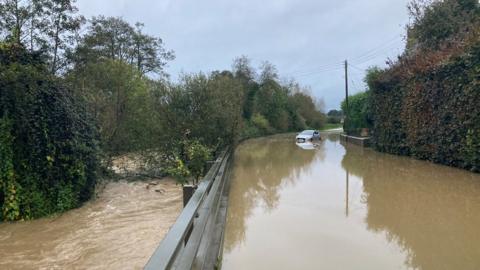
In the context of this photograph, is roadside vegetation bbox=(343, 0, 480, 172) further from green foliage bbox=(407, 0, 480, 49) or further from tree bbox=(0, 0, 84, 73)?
tree bbox=(0, 0, 84, 73)

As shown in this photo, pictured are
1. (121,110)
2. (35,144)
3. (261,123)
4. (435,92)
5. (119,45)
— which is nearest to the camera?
(35,144)

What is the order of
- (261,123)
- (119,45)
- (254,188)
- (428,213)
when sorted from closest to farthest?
(428,213) < (254,188) < (119,45) < (261,123)

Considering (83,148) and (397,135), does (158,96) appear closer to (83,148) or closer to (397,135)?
(83,148)

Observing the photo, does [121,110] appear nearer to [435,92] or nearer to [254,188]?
[254,188]

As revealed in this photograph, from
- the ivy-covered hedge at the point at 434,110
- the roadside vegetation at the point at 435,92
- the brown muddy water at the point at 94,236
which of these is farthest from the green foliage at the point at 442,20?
the brown muddy water at the point at 94,236

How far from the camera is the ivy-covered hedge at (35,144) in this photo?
7.53 m

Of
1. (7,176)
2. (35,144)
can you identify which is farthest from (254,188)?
(7,176)

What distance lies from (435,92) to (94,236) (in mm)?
14714

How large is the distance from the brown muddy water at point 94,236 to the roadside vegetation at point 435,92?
1070cm

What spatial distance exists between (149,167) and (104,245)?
802 centimetres

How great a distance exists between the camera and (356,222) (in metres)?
7.42

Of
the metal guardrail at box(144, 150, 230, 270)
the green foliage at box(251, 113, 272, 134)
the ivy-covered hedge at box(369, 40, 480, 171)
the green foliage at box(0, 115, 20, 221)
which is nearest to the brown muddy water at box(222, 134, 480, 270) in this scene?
the metal guardrail at box(144, 150, 230, 270)

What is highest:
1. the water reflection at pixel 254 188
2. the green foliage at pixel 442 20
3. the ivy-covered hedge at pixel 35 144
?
the green foliage at pixel 442 20

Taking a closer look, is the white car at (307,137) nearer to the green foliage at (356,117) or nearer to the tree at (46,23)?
the green foliage at (356,117)
